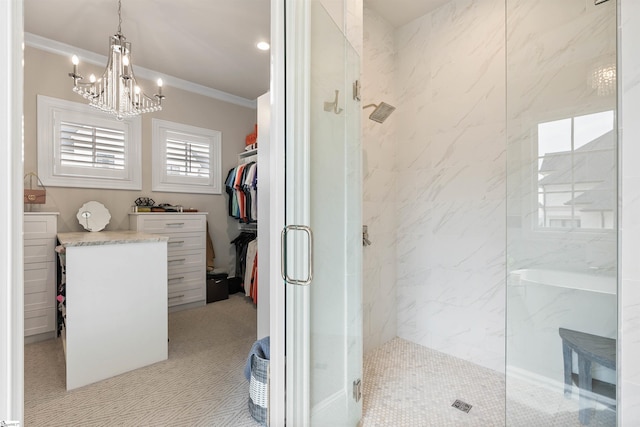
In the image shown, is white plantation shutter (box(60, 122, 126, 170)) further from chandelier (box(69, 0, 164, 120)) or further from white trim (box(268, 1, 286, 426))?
white trim (box(268, 1, 286, 426))

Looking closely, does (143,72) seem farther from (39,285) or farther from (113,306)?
(113,306)

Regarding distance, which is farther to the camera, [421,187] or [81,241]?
[421,187]

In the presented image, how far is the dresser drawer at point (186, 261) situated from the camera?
11.2ft

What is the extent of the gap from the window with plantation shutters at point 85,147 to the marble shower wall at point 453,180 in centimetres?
295

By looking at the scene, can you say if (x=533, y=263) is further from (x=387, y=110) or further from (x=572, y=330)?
(x=387, y=110)

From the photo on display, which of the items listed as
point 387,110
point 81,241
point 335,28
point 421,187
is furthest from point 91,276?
point 421,187

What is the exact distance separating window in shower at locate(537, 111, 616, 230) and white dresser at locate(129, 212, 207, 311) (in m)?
3.41

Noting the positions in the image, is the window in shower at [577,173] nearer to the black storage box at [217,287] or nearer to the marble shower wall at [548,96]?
the marble shower wall at [548,96]

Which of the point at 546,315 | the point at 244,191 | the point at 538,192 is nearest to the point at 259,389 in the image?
the point at 546,315

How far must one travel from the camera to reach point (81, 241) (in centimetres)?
193

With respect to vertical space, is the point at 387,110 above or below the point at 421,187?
above

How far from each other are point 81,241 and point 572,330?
2.88m
